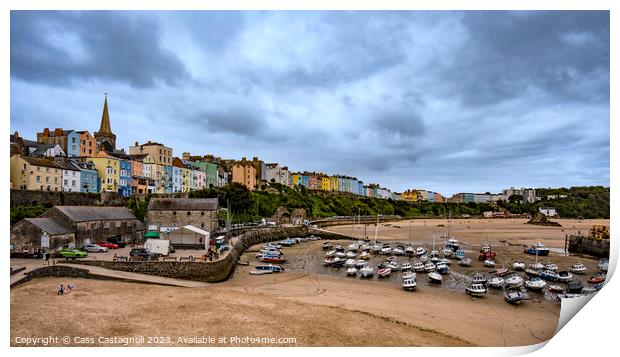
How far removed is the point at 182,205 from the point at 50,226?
8412 mm

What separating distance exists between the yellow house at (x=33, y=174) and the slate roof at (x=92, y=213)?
11.0 feet

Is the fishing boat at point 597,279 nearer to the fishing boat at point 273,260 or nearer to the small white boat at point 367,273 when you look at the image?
the small white boat at point 367,273

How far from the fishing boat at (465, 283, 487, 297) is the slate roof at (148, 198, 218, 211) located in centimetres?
1554

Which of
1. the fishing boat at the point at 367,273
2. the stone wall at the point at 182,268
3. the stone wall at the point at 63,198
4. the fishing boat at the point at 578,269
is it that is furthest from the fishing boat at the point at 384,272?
the stone wall at the point at 63,198

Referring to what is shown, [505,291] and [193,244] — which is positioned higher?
[193,244]

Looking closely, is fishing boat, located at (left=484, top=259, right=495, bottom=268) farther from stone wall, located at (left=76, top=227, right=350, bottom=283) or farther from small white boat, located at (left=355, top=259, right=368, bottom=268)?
stone wall, located at (left=76, top=227, right=350, bottom=283)

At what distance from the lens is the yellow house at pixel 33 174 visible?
2039 cm

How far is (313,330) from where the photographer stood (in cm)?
1097

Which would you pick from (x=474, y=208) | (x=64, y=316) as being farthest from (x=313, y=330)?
(x=474, y=208)

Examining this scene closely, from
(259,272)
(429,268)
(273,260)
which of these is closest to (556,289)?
(429,268)

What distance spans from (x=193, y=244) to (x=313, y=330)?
12.0m

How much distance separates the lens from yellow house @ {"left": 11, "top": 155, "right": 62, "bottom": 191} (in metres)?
20.4
